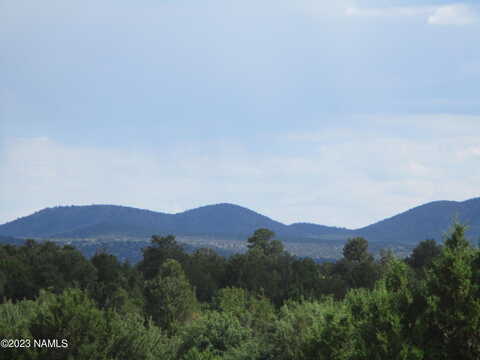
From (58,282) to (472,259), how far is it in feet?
248

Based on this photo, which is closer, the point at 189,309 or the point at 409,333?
the point at 409,333

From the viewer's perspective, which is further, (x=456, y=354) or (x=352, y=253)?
(x=352, y=253)

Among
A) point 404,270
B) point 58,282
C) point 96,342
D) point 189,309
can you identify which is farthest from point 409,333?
point 58,282

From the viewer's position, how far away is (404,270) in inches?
1078

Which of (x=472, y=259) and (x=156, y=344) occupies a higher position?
(x=472, y=259)

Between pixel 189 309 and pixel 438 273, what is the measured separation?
52111mm

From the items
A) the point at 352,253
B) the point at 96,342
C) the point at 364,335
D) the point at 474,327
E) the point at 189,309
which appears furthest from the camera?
the point at 352,253

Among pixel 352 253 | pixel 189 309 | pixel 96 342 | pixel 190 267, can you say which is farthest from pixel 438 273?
pixel 352 253

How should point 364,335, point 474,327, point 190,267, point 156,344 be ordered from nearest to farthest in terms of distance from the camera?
1. point 474,327
2. point 364,335
3. point 156,344
4. point 190,267

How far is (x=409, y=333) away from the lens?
24.7m

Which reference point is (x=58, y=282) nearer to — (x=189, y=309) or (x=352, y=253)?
(x=189, y=309)

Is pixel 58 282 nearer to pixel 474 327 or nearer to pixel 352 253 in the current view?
pixel 352 253

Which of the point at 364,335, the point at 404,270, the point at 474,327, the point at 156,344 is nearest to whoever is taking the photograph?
the point at 474,327

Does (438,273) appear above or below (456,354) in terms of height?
above
